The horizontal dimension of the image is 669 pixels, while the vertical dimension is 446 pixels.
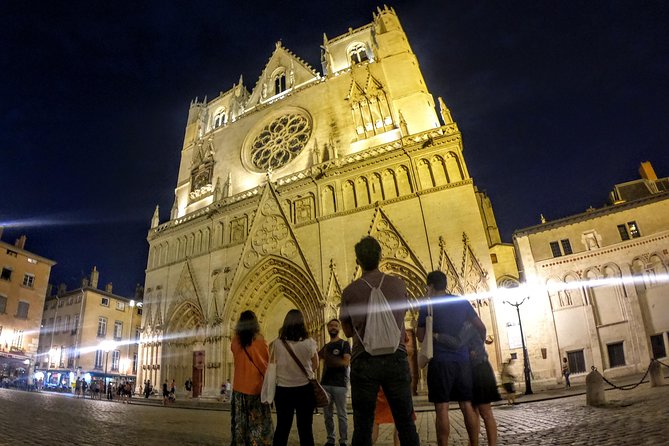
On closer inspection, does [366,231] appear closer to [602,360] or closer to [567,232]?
[567,232]

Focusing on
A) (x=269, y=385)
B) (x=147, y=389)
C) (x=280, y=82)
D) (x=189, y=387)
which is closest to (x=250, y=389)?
(x=269, y=385)

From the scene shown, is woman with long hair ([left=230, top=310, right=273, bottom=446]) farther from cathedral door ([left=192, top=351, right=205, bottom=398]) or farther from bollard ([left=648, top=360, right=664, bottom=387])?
cathedral door ([left=192, top=351, right=205, bottom=398])

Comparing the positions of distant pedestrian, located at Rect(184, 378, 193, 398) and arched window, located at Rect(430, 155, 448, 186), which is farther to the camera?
distant pedestrian, located at Rect(184, 378, 193, 398)

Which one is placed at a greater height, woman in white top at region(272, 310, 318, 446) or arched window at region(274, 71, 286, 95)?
arched window at region(274, 71, 286, 95)

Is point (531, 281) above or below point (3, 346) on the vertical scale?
above

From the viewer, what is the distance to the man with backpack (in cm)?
269

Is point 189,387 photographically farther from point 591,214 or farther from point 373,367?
point 591,214

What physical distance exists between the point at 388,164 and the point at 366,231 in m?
3.79

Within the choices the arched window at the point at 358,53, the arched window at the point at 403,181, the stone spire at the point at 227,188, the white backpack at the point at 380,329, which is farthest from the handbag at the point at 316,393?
the arched window at the point at 358,53

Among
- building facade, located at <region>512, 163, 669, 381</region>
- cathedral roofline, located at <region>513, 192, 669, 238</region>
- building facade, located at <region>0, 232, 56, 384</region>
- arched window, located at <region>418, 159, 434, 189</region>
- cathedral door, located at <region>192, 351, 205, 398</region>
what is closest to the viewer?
building facade, located at <region>512, 163, 669, 381</region>

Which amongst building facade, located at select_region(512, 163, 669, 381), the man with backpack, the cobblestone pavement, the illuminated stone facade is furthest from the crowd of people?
building facade, located at select_region(512, 163, 669, 381)

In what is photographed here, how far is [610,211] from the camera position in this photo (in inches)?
706

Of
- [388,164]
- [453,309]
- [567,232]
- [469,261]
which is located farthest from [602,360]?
[453,309]

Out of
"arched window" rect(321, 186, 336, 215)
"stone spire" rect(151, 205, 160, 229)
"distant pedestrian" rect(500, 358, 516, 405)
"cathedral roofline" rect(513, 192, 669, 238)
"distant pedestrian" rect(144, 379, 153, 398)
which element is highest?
"stone spire" rect(151, 205, 160, 229)
